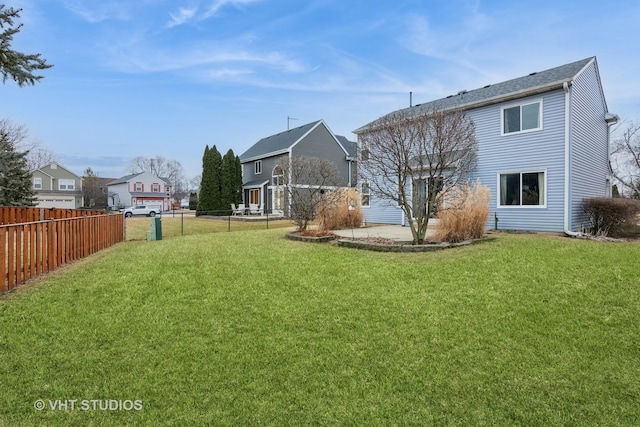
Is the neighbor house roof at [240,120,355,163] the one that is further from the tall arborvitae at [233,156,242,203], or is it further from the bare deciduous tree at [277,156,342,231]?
the bare deciduous tree at [277,156,342,231]

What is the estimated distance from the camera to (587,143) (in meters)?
13.0

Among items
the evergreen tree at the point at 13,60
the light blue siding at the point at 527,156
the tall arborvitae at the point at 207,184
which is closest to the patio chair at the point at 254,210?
the tall arborvitae at the point at 207,184

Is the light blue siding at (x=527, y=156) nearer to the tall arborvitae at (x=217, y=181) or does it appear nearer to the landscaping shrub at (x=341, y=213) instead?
the landscaping shrub at (x=341, y=213)

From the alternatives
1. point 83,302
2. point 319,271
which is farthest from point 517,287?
point 83,302

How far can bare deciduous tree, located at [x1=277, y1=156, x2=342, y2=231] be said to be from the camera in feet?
42.5

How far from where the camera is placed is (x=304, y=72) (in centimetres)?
1792

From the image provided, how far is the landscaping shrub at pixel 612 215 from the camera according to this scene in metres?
11.2

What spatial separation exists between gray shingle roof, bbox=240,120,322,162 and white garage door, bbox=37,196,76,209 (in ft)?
105

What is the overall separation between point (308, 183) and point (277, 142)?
61.8 ft

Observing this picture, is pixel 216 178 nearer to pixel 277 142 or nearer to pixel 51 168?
pixel 277 142

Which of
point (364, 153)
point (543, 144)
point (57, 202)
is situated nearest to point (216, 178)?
point (364, 153)

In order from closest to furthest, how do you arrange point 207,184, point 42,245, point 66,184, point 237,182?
point 42,245 → point 207,184 → point 237,182 → point 66,184

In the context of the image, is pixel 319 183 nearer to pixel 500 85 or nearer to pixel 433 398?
pixel 500 85

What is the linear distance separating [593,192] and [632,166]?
44.0 ft
